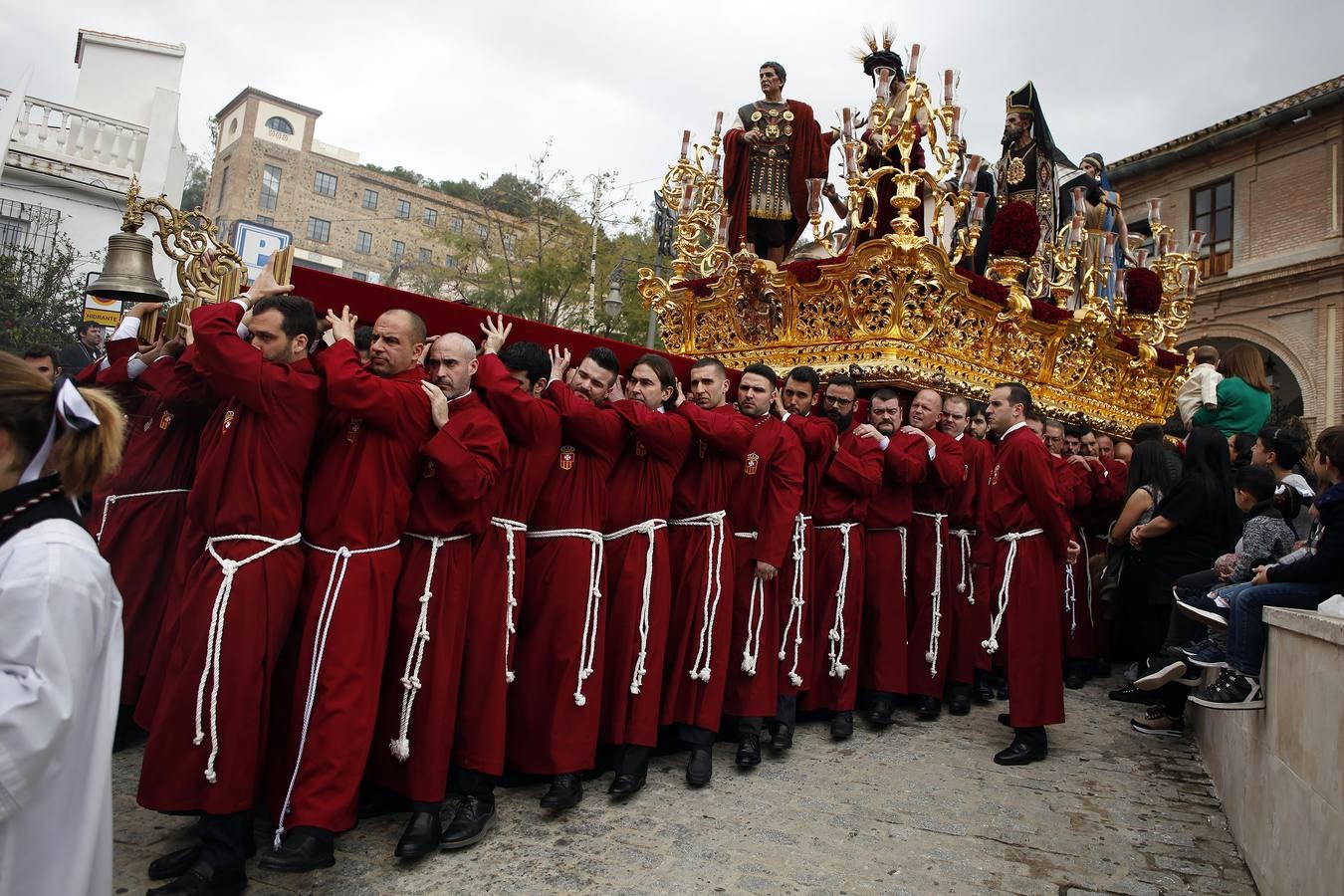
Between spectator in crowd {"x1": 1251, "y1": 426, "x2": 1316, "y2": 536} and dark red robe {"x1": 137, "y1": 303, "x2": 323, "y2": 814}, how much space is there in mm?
5163

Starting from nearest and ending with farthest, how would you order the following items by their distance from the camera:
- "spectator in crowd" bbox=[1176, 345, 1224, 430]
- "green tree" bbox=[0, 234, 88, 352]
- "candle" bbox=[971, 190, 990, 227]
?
"spectator in crowd" bbox=[1176, 345, 1224, 430]
"candle" bbox=[971, 190, 990, 227]
"green tree" bbox=[0, 234, 88, 352]

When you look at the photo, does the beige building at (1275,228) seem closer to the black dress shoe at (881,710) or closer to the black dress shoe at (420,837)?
the black dress shoe at (881,710)

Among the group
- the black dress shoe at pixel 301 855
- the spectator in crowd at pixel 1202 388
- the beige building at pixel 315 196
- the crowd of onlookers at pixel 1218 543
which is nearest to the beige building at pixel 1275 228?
the spectator in crowd at pixel 1202 388

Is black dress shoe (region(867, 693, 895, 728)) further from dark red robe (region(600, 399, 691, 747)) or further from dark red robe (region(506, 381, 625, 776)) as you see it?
dark red robe (region(506, 381, 625, 776))

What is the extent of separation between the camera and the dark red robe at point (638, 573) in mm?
4250

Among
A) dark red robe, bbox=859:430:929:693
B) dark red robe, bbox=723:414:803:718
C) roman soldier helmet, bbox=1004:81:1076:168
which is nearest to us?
dark red robe, bbox=723:414:803:718

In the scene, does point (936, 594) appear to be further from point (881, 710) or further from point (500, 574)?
point (500, 574)

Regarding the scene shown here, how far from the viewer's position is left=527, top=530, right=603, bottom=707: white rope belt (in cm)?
405

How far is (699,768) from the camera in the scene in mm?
4312

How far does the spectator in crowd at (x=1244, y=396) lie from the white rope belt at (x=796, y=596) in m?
4.13

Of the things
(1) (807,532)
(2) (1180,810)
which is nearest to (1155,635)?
(2) (1180,810)

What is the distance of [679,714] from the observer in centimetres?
455

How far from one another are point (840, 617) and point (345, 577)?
304 cm

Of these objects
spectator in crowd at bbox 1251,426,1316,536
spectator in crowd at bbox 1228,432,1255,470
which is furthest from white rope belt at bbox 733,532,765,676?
spectator in crowd at bbox 1228,432,1255,470
